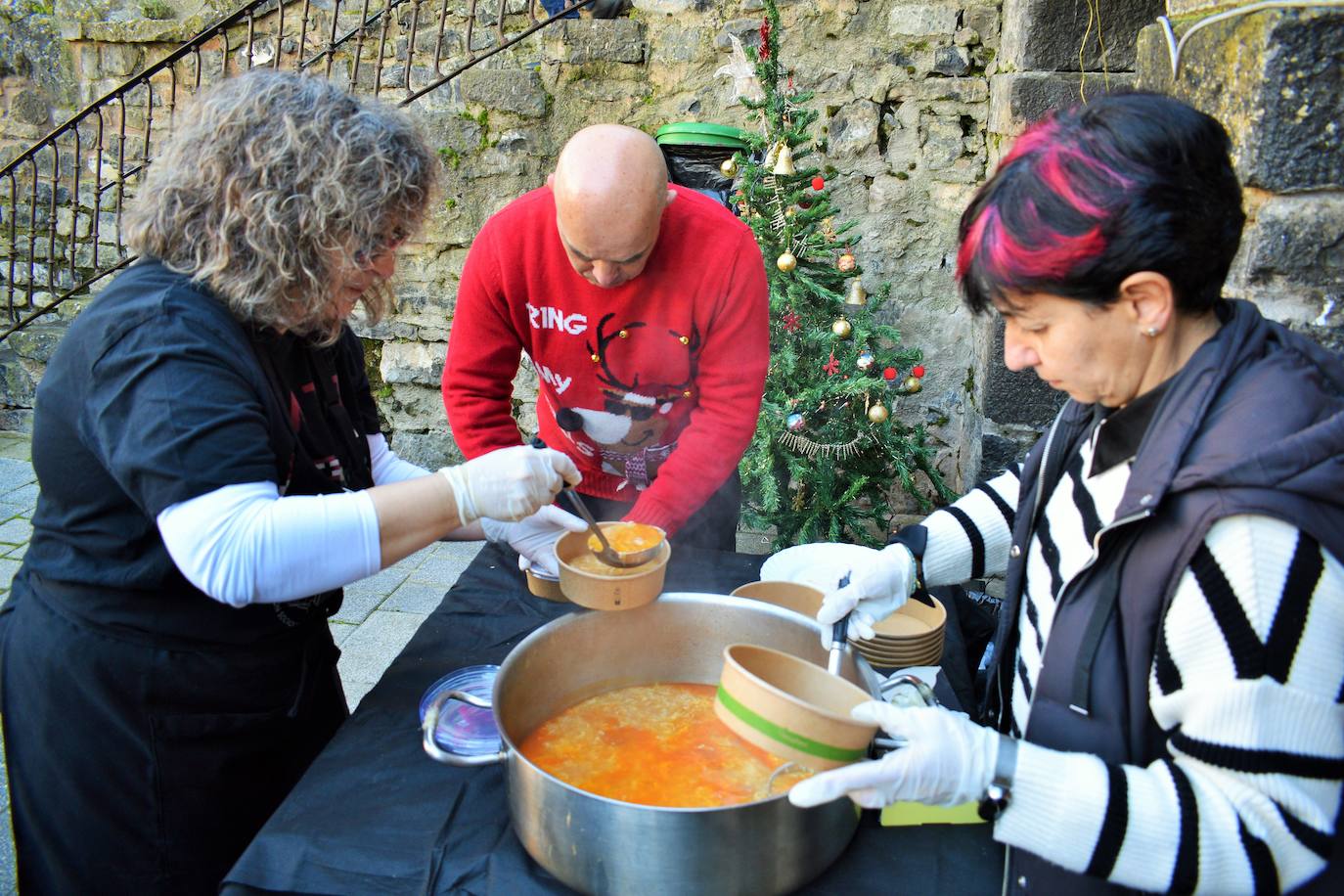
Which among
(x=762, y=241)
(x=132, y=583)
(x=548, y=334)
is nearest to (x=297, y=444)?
(x=132, y=583)

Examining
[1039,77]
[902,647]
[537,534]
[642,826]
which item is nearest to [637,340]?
[537,534]

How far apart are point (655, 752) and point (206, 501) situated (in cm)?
91

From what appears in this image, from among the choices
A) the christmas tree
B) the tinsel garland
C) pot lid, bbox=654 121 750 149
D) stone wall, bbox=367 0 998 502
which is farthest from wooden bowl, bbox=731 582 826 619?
pot lid, bbox=654 121 750 149

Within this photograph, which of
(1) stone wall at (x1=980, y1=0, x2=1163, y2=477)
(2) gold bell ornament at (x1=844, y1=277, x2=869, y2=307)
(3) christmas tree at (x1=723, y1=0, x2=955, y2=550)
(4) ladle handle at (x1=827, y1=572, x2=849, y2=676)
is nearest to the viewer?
(4) ladle handle at (x1=827, y1=572, x2=849, y2=676)

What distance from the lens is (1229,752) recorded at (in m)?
1.10

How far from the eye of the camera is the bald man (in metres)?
2.56

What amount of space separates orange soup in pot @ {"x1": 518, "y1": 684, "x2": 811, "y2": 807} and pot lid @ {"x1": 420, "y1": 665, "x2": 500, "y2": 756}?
0.34ft

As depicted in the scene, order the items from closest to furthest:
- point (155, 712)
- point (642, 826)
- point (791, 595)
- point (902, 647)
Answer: point (642, 826) < point (155, 712) < point (902, 647) < point (791, 595)

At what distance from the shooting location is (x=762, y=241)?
13.1 feet

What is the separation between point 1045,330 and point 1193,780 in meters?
0.64

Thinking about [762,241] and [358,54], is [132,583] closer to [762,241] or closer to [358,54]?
[762,241]

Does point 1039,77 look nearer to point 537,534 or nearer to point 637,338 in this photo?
point 637,338

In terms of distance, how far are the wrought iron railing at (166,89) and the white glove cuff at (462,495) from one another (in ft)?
11.9

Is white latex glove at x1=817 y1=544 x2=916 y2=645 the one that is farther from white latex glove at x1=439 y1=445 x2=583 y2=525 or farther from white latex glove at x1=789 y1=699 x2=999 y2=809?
white latex glove at x1=439 y1=445 x2=583 y2=525
